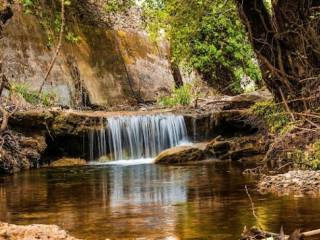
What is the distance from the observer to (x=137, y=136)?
69.8 ft

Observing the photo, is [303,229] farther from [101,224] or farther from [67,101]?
[67,101]

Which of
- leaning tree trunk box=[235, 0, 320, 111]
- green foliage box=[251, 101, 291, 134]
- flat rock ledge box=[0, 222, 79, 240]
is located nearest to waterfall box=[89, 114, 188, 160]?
green foliage box=[251, 101, 291, 134]

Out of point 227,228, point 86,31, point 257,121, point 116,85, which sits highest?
point 86,31

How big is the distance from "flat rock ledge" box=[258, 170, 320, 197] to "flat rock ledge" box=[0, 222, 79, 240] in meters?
4.06

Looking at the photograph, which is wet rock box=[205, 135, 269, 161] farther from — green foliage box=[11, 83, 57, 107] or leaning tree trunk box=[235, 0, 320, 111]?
green foliage box=[11, 83, 57, 107]

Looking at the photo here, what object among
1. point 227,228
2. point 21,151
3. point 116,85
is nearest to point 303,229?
point 227,228

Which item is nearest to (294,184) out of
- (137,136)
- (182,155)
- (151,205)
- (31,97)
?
(151,205)

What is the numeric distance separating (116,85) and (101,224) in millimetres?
19429

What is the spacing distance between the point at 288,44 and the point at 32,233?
7.36 m

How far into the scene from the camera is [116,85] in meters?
27.6

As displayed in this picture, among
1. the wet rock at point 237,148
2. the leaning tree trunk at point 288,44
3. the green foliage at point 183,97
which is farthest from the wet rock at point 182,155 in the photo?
the green foliage at point 183,97

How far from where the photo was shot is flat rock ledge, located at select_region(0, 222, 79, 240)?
6.96 m

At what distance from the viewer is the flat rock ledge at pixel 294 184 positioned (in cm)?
1020

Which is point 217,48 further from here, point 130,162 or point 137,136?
point 130,162
